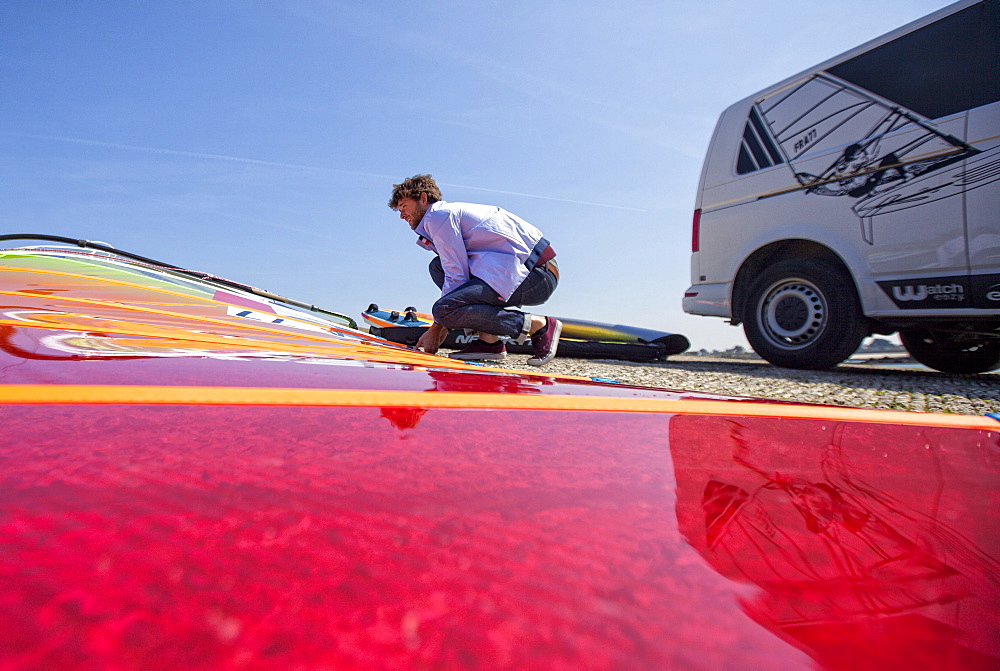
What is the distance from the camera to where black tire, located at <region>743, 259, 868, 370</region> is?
3.06 m

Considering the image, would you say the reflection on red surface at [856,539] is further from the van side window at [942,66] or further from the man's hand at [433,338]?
the van side window at [942,66]

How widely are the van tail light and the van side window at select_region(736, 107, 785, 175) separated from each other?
1.27ft

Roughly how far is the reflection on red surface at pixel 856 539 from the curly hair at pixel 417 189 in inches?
110

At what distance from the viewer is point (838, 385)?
2.67 m

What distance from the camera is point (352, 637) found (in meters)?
0.24

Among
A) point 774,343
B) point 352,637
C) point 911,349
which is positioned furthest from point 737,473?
point 911,349

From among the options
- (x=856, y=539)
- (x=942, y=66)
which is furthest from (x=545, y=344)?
(x=856, y=539)

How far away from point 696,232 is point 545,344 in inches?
57.1

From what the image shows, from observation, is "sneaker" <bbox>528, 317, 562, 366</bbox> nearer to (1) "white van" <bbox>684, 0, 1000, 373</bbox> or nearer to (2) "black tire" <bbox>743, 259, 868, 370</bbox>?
(1) "white van" <bbox>684, 0, 1000, 373</bbox>

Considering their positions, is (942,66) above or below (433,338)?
above

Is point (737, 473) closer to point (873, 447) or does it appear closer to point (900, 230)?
point (873, 447)

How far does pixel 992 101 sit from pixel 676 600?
346cm

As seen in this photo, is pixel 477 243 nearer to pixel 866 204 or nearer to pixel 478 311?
pixel 478 311

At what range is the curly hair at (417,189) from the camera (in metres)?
3.14
